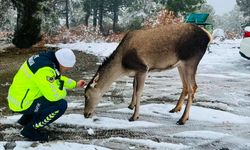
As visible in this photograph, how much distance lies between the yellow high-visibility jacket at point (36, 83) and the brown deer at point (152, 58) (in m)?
1.54

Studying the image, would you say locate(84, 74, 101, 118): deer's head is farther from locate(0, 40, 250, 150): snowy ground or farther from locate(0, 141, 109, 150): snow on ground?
locate(0, 141, 109, 150): snow on ground

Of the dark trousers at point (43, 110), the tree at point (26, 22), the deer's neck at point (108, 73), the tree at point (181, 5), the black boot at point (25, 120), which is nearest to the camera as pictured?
the dark trousers at point (43, 110)

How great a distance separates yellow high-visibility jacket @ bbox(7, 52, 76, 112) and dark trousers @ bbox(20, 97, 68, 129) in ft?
0.28

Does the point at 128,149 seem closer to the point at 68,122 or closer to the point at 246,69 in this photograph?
the point at 68,122

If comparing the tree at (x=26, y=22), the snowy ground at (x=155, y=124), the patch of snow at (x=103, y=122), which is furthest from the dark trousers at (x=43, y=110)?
the tree at (x=26, y=22)

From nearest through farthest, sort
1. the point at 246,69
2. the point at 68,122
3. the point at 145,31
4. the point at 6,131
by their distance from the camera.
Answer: the point at 6,131
the point at 68,122
the point at 145,31
the point at 246,69

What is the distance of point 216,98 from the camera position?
1002 cm

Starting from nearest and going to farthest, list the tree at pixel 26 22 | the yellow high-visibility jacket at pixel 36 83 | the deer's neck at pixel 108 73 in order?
1. the yellow high-visibility jacket at pixel 36 83
2. the deer's neck at pixel 108 73
3. the tree at pixel 26 22

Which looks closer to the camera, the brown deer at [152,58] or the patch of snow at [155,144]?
the patch of snow at [155,144]

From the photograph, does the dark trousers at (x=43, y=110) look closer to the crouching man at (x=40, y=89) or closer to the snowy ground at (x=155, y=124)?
the crouching man at (x=40, y=89)

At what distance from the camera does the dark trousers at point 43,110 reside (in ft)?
22.2

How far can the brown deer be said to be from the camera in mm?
8016

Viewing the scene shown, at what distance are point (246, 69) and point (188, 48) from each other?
25.6 feet

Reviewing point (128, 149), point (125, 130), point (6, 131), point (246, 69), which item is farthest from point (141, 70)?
point (246, 69)
